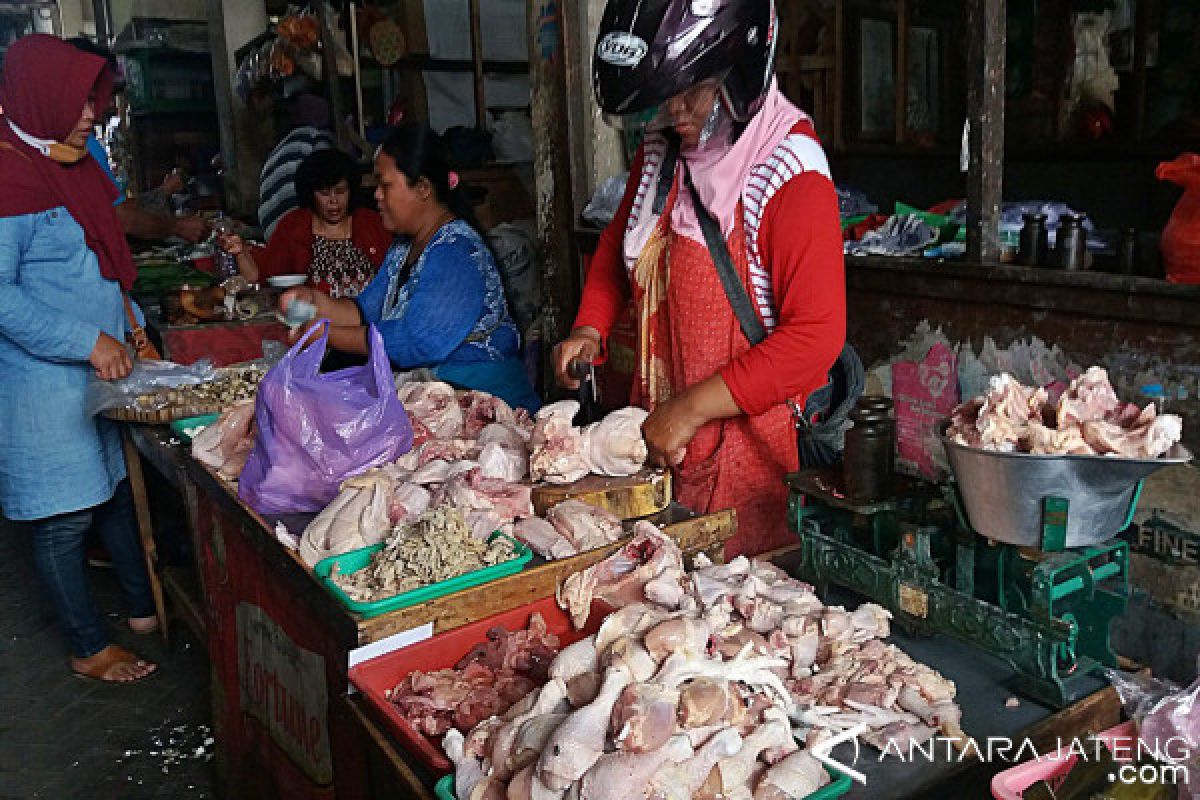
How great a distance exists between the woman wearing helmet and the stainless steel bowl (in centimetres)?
75

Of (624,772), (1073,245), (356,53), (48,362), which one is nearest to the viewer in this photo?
(624,772)

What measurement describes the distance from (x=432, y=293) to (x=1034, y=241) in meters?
2.12

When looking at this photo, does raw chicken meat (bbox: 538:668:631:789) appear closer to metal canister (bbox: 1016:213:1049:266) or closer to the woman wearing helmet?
the woman wearing helmet

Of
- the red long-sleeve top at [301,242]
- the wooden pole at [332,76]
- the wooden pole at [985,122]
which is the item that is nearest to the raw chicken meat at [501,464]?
the wooden pole at [985,122]

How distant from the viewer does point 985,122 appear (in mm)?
3205

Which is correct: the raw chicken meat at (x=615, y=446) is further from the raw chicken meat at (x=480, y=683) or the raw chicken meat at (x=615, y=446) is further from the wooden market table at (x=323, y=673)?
the raw chicken meat at (x=480, y=683)

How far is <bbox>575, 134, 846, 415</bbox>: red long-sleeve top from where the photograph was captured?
2.37m

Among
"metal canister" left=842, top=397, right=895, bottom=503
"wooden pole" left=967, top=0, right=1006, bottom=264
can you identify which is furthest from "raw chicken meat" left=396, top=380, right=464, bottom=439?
"wooden pole" left=967, top=0, right=1006, bottom=264

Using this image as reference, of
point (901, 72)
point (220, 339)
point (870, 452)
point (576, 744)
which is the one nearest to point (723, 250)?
point (870, 452)

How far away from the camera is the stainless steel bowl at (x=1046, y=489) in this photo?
1570 millimetres

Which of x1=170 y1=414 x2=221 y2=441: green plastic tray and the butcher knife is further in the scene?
x1=170 y1=414 x2=221 y2=441: green plastic tray

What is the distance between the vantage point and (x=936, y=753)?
5.14 ft

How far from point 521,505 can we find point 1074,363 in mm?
1872

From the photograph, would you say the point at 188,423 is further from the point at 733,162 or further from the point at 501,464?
the point at 733,162
